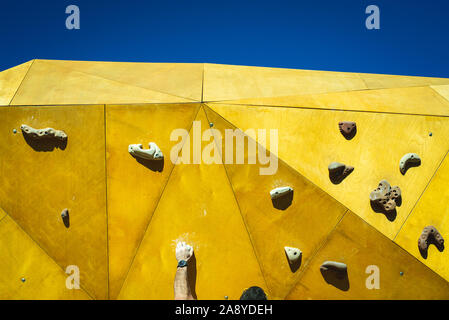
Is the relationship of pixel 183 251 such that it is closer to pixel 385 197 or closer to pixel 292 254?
pixel 292 254

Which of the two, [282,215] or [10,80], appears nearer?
[282,215]

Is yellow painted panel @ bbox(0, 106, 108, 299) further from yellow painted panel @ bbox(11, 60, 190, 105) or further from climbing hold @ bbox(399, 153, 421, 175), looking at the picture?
climbing hold @ bbox(399, 153, 421, 175)

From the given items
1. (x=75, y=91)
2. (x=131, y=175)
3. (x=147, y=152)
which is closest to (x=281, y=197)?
(x=147, y=152)

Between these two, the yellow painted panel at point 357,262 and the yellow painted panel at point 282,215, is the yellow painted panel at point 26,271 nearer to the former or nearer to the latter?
the yellow painted panel at point 282,215

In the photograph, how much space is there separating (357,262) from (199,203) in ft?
13.4

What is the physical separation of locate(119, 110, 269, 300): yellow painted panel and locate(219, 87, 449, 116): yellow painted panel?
7.43 ft

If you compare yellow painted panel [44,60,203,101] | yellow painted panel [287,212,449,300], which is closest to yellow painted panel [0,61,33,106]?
yellow painted panel [44,60,203,101]

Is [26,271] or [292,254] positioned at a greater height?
[292,254]

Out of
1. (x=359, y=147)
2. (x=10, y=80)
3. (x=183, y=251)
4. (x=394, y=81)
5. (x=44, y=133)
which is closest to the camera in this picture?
(x=183, y=251)

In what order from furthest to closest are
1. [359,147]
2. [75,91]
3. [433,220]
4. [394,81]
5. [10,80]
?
[394,81], [10,80], [75,91], [359,147], [433,220]

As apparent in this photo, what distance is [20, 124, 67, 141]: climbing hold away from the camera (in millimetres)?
7738

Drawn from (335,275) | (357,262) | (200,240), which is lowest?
(335,275)

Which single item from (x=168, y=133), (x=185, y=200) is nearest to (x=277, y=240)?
(x=185, y=200)

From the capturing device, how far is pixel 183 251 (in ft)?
24.3
